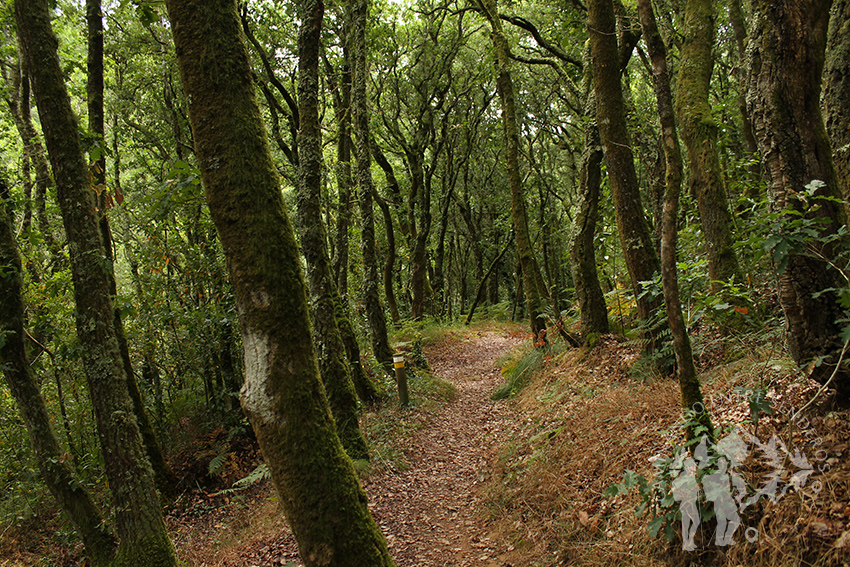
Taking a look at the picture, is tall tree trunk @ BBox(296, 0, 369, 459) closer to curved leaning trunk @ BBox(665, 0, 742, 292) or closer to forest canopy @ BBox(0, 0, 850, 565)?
forest canopy @ BBox(0, 0, 850, 565)

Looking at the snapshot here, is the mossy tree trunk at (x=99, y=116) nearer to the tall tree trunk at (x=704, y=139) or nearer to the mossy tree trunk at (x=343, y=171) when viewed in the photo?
the mossy tree trunk at (x=343, y=171)

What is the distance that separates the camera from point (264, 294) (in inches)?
103

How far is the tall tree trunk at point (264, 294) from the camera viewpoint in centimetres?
262

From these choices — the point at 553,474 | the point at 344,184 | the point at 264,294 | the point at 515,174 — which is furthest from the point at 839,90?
the point at 344,184

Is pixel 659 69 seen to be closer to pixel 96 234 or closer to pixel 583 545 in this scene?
pixel 583 545

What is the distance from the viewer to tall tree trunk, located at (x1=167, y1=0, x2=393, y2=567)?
2619mm

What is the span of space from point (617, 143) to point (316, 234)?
14.5 feet

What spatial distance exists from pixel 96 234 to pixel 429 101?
14382 millimetres

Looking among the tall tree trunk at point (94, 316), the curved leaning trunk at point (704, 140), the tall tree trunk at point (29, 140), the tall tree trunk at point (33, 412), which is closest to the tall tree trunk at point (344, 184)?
the tall tree trunk at point (29, 140)

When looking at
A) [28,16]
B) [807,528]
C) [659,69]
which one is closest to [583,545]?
[807,528]

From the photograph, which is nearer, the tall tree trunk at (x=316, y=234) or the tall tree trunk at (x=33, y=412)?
the tall tree trunk at (x=33, y=412)

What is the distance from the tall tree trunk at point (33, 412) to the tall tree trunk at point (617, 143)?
7.29 meters

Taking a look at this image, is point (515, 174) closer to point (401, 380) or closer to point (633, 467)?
point (401, 380)

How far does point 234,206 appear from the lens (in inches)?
105
